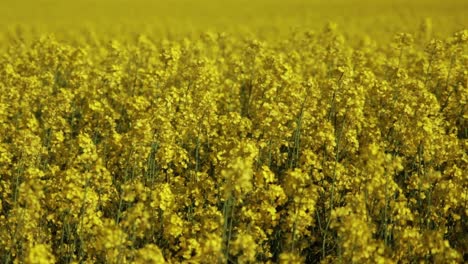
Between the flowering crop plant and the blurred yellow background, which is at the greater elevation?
the blurred yellow background

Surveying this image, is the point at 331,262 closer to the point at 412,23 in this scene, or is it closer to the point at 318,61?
the point at 318,61

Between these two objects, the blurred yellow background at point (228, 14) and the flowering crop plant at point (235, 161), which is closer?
the flowering crop plant at point (235, 161)

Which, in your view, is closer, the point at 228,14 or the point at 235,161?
the point at 235,161

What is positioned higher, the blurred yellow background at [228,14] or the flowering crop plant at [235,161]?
the blurred yellow background at [228,14]

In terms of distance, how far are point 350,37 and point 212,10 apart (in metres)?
17.7

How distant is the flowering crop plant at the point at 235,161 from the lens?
5.23 meters

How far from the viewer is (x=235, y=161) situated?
201 inches

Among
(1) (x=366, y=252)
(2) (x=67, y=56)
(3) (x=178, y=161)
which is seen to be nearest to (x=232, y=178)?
(1) (x=366, y=252)

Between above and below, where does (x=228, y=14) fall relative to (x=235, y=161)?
above

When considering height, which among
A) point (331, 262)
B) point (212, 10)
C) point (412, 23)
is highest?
point (212, 10)

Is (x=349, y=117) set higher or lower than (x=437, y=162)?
higher

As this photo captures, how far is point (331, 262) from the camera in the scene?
5.58 meters

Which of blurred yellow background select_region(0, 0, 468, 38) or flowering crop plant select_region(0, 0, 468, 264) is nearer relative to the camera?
flowering crop plant select_region(0, 0, 468, 264)

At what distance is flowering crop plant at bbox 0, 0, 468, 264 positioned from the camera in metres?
Result: 5.23
